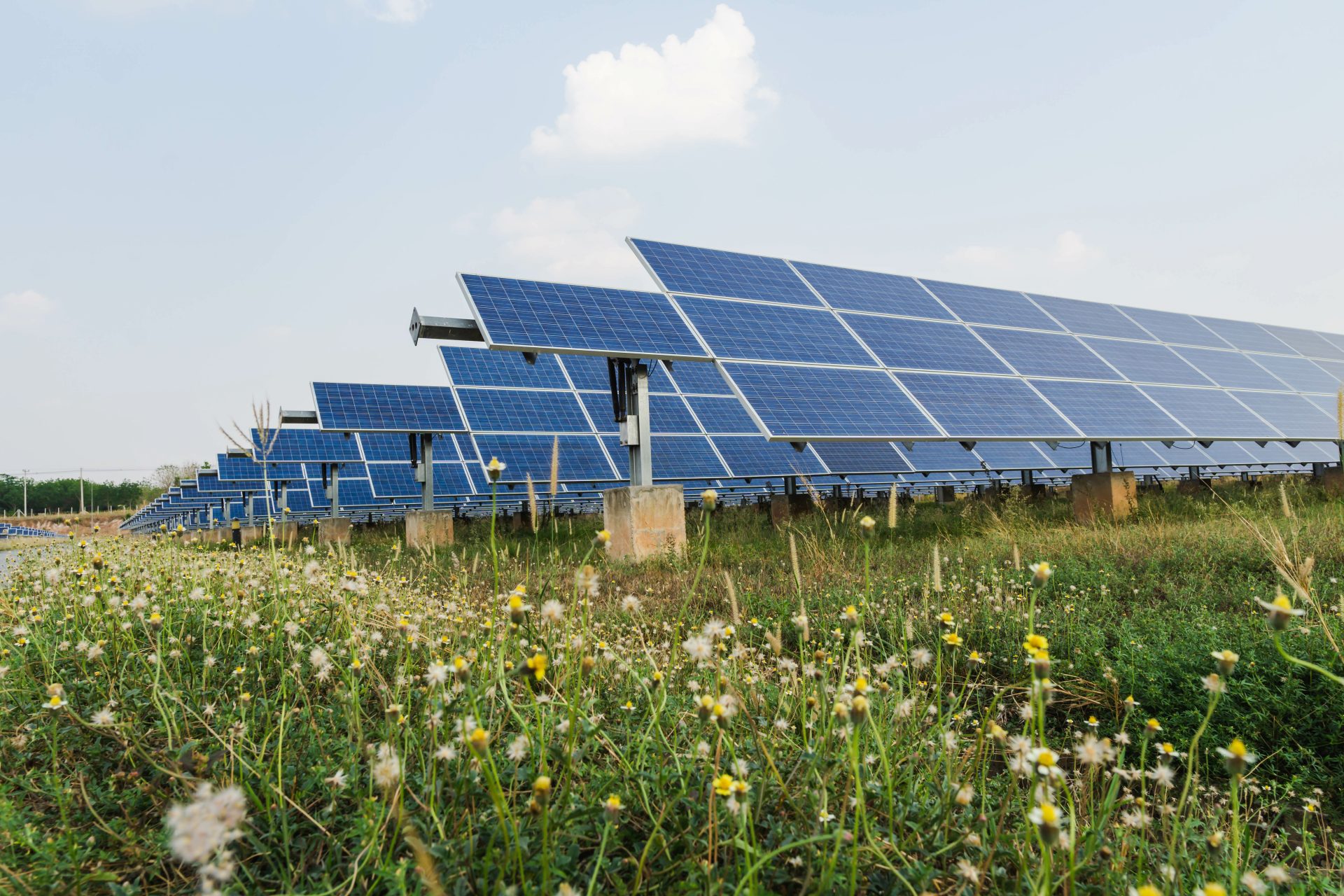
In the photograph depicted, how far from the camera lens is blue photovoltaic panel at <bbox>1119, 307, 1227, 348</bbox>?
20359mm

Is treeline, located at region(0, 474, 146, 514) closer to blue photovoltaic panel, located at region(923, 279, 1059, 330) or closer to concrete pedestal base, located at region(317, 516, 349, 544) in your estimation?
concrete pedestal base, located at region(317, 516, 349, 544)

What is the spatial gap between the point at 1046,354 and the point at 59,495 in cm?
12741

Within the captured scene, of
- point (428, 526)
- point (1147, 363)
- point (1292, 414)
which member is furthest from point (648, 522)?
point (1292, 414)

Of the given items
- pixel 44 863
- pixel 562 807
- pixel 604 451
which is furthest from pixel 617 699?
pixel 604 451

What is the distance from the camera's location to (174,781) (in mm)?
2305

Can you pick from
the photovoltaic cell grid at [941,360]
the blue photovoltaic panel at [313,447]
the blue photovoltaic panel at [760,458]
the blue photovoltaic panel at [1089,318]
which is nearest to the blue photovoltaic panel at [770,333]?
the photovoltaic cell grid at [941,360]

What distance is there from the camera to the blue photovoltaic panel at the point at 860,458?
1894cm

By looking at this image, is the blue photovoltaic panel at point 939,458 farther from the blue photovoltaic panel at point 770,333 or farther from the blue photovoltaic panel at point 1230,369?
the blue photovoltaic panel at point 770,333

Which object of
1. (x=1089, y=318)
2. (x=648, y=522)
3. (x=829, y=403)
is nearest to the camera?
(x=648, y=522)

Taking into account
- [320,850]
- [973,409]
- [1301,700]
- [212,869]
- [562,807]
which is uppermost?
[973,409]

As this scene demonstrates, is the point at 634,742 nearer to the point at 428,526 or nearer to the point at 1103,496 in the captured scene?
the point at 1103,496

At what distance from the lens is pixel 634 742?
259 cm

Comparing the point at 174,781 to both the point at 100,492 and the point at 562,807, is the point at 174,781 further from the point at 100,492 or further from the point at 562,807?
the point at 100,492

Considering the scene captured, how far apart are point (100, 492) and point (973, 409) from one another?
136650 mm
